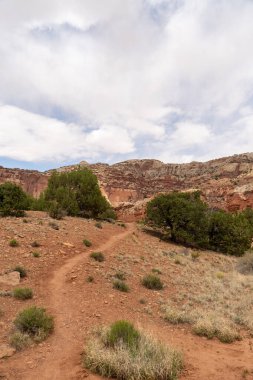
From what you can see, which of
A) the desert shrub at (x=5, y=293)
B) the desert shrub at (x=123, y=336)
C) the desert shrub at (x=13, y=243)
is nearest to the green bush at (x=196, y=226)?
the desert shrub at (x=13, y=243)

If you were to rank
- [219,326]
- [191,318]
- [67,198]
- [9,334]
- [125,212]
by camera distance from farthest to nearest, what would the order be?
[125,212] < [67,198] < [191,318] < [219,326] < [9,334]

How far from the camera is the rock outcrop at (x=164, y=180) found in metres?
60.9

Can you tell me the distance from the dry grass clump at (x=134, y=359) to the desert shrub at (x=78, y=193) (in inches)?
975

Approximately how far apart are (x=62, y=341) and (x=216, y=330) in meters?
4.66

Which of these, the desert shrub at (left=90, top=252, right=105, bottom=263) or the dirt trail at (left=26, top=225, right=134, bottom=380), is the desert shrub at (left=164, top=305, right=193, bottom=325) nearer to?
the dirt trail at (left=26, top=225, right=134, bottom=380)

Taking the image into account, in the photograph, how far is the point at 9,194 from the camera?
25.2 meters

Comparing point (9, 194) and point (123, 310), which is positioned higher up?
point (9, 194)

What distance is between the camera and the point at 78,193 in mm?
34594

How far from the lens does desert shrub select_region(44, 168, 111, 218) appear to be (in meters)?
32.9

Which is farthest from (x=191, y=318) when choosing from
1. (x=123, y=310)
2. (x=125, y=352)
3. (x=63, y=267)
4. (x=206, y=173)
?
(x=206, y=173)

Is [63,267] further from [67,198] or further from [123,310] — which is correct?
[67,198]

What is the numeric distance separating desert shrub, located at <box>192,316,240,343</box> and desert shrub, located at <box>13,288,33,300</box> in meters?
5.46

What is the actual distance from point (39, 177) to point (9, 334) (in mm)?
93364

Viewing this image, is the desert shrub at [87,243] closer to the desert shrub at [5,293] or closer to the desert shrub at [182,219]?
the desert shrub at [5,293]
